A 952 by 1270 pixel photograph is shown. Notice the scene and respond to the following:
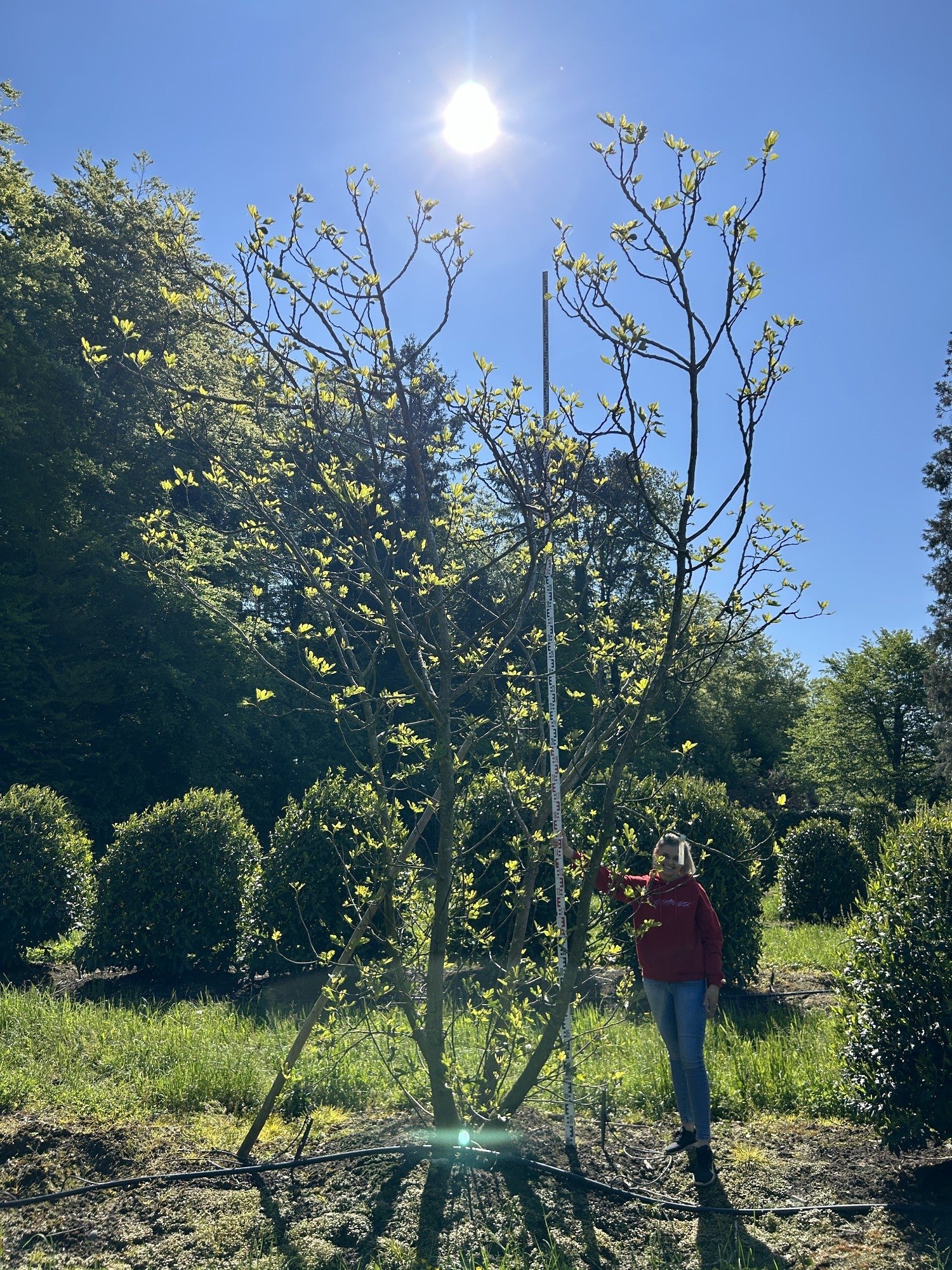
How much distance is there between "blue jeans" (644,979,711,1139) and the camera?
12.9ft

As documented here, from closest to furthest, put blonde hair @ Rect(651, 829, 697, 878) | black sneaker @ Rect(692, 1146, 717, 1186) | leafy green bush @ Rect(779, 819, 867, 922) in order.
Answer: black sneaker @ Rect(692, 1146, 717, 1186), blonde hair @ Rect(651, 829, 697, 878), leafy green bush @ Rect(779, 819, 867, 922)

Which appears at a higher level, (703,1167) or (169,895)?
(169,895)

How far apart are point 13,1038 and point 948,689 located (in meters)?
24.5

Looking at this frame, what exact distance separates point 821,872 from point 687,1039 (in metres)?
8.78

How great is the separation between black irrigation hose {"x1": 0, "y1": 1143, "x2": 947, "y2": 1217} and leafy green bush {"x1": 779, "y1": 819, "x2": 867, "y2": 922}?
883 cm

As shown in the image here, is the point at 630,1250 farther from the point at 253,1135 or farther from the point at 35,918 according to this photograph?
the point at 35,918

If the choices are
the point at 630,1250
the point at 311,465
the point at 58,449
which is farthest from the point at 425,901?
the point at 58,449

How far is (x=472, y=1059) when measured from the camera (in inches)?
205

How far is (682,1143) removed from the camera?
157 inches

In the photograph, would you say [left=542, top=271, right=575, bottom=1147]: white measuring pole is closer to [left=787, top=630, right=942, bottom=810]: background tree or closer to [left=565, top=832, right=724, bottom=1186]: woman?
[left=565, top=832, right=724, bottom=1186]: woman

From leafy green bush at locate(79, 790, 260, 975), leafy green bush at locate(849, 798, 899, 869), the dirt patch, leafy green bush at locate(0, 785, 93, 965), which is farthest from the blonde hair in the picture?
leafy green bush at locate(849, 798, 899, 869)

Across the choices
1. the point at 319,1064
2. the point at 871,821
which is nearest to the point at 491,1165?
the point at 319,1064

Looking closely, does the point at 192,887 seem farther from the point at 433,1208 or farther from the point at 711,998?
the point at 711,998

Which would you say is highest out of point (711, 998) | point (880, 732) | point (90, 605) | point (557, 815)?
point (90, 605)
